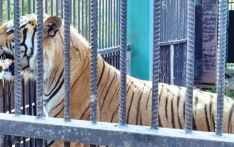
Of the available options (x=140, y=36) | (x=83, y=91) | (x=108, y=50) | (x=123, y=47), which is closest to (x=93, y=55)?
(x=123, y=47)

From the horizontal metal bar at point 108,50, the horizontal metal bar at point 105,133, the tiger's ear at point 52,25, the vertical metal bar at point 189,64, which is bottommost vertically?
the horizontal metal bar at point 105,133

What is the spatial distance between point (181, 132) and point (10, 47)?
2.14 meters

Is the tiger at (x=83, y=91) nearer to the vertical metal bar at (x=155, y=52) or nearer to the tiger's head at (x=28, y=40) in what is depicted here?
the tiger's head at (x=28, y=40)

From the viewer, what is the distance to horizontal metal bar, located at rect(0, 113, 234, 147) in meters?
1.47

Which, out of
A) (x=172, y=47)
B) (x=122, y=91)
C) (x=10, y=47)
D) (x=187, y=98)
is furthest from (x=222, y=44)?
(x=172, y=47)

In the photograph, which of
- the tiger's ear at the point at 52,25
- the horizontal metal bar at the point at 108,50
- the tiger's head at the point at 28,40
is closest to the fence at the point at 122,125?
the tiger's ear at the point at 52,25

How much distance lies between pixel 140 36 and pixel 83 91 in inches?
104

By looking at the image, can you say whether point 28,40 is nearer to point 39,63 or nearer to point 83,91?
point 83,91

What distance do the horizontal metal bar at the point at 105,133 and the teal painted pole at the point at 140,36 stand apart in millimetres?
4377

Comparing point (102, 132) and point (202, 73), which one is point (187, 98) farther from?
point (202, 73)

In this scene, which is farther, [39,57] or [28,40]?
[28,40]

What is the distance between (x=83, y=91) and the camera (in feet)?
11.4

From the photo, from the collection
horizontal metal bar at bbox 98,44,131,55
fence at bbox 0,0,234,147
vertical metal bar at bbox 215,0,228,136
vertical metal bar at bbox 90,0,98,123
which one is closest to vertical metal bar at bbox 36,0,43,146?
fence at bbox 0,0,234,147

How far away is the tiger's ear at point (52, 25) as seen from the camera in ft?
10.8
